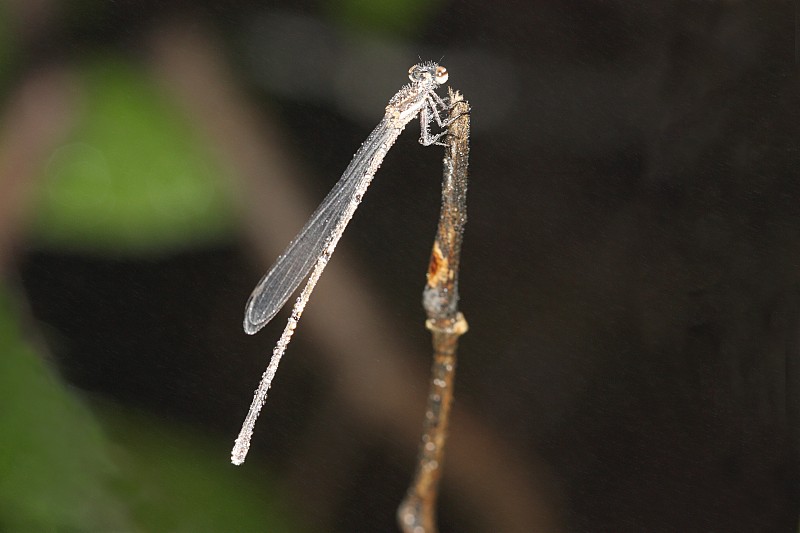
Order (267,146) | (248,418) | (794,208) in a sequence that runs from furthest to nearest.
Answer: (267,146)
(248,418)
(794,208)

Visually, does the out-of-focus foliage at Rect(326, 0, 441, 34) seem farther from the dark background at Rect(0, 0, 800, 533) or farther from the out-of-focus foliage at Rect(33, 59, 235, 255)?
the out-of-focus foliage at Rect(33, 59, 235, 255)

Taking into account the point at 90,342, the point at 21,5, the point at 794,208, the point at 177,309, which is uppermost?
the point at 21,5

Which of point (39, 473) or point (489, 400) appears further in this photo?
point (489, 400)

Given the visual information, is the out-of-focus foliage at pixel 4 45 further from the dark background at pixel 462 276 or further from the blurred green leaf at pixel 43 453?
the blurred green leaf at pixel 43 453

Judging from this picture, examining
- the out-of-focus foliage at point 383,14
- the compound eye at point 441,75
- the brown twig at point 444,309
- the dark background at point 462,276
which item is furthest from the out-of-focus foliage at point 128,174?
the brown twig at point 444,309

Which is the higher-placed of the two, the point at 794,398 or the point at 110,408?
the point at 794,398

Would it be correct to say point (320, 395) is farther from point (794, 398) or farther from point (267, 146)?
point (794, 398)

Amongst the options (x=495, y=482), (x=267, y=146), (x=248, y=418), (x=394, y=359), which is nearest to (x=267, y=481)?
(x=248, y=418)

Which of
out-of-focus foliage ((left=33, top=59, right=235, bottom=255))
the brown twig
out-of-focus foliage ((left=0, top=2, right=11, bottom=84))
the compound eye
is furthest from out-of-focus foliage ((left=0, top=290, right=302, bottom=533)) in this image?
the compound eye
